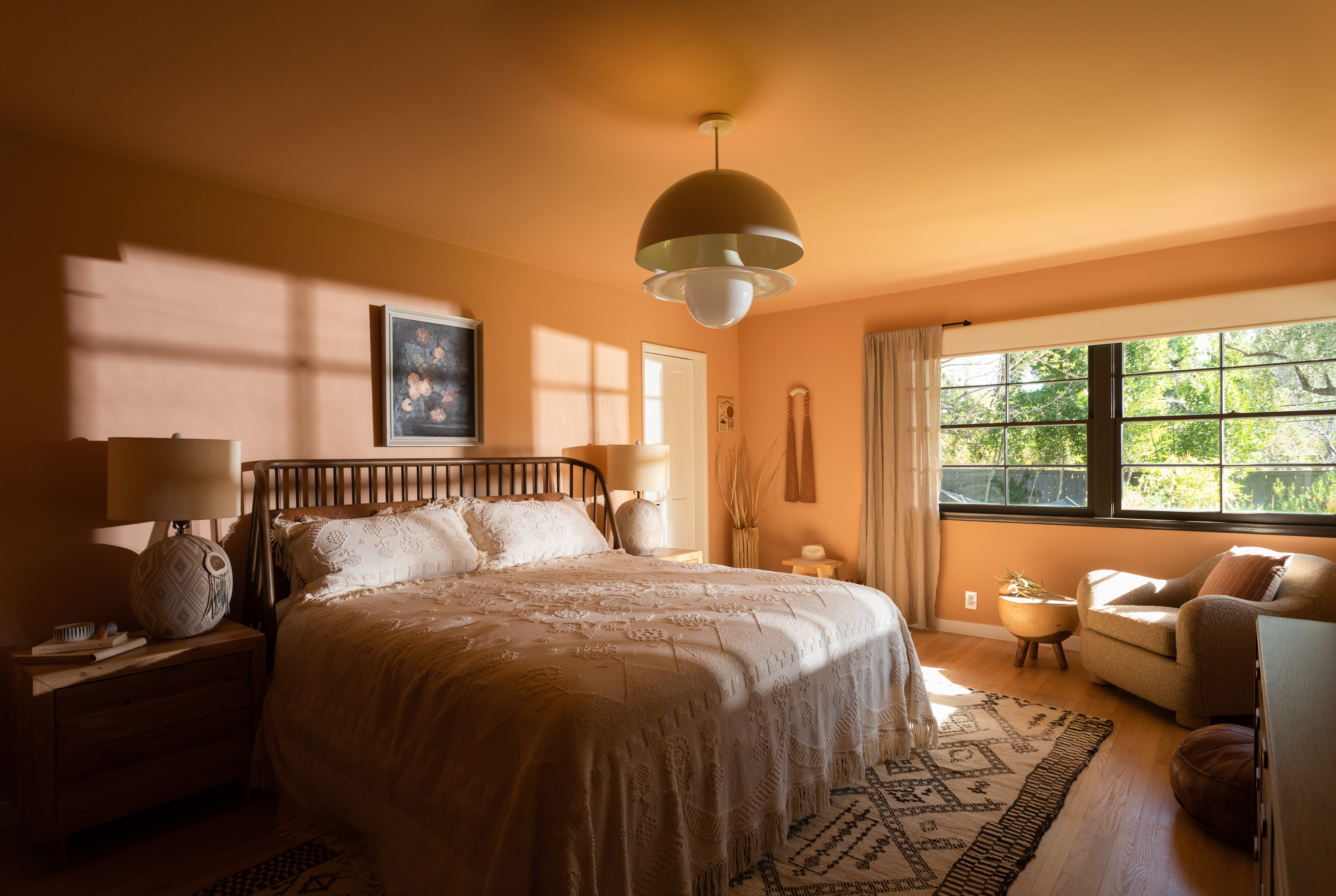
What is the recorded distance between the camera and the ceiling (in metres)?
1.97

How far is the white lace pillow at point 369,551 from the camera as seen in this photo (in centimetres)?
281

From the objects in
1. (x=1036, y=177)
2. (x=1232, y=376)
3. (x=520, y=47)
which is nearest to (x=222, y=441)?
(x=520, y=47)

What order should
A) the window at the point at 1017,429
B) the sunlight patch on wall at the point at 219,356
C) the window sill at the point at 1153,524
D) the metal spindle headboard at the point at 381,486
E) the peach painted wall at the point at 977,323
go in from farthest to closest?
1. the window at the point at 1017,429
2. the peach painted wall at the point at 977,323
3. the window sill at the point at 1153,524
4. the metal spindle headboard at the point at 381,486
5. the sunlight patch on wall at the point at 219,356

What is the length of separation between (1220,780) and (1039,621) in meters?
1.82

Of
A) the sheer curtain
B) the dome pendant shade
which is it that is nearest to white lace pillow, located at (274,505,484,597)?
the dome pendant shade

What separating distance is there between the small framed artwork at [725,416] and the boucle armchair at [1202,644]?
3094 millimetres

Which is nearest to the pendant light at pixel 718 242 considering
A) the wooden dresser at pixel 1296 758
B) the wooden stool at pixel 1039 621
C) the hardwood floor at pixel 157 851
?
the wooden dresser at pixel 1296 758

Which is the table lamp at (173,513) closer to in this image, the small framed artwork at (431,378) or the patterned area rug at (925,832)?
the patterned area rug at (925,832)

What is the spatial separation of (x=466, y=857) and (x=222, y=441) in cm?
184

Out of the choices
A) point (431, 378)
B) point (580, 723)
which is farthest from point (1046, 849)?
point (431, 378)

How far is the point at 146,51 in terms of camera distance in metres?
2.09

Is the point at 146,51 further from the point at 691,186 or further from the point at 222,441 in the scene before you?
the point at 691,186

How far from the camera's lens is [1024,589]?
4.30 metres

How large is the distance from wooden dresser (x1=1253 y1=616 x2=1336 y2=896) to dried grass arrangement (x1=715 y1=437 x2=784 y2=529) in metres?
4.19
